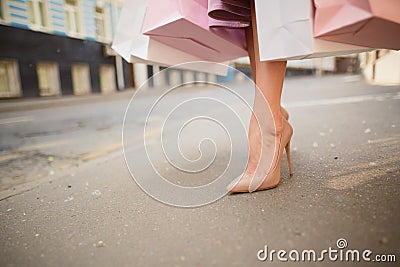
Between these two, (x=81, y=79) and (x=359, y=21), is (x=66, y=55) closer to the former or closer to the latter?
(x=81, y=79)

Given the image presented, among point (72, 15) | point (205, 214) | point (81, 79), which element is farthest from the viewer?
point (81, 79)

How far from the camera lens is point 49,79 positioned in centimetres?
1393

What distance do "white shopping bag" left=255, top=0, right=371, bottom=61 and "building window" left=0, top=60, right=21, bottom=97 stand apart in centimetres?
1348

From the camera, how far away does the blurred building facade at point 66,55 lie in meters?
11.7

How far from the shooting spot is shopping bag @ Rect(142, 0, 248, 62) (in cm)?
137

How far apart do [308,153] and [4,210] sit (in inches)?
80.5

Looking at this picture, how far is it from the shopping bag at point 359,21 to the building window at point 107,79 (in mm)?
17390

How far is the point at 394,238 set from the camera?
990 millimetres

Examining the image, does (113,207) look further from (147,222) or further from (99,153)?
(99,153)

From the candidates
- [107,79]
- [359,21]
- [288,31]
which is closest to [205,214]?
[288,31]

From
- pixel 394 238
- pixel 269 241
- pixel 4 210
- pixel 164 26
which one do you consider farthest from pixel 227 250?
pixel 4 210

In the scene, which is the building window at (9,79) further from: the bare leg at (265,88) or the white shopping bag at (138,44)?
the bare leg at (265,88)

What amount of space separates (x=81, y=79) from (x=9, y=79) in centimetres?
407

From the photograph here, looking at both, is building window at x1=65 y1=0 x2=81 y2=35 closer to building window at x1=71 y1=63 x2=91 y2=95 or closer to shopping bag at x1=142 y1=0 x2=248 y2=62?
A: building window at x1=71 y1=63 x2=91 y2=95
